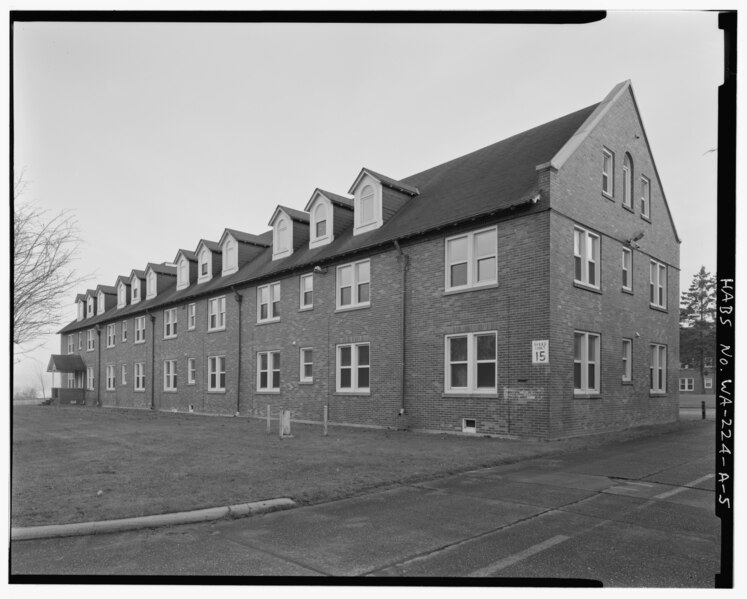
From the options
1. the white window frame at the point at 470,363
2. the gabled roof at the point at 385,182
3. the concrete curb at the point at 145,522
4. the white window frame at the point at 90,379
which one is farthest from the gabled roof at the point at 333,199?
the white window frame at the point at 90,379

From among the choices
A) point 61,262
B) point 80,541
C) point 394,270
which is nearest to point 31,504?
point 80,541

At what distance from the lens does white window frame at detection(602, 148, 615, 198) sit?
18.2 meters

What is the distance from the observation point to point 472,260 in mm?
16875

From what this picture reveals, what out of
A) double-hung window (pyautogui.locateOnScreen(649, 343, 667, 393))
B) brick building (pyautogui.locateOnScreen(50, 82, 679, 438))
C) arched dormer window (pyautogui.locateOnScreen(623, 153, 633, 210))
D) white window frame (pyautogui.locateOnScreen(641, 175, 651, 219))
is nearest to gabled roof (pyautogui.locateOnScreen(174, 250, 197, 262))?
brick building (pyautogui.locateOnScreen(50, 82, 679, 438))

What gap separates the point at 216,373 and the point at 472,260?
17.4m

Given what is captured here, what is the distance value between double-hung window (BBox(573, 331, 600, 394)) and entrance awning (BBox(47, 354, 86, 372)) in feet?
138

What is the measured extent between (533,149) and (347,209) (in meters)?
8.24

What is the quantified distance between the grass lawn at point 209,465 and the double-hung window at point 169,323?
17092mm

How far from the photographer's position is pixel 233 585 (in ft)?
15.4

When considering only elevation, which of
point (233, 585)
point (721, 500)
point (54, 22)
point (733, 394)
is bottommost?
point (233, 585)

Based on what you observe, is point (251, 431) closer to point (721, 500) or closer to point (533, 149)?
point (533, 149)

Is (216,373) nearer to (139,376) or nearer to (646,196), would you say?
(139,376)

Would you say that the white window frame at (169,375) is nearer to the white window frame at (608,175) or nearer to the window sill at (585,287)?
the window sill at (585,287)

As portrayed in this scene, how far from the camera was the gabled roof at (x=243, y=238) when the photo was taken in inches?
1235
